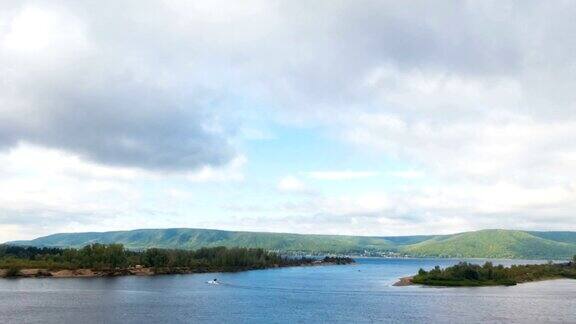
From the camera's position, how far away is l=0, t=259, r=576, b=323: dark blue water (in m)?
96.1

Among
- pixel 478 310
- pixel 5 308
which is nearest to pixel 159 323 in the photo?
pixel 5 308

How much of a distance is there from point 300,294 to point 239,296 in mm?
17621

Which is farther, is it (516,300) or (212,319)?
(516,300)

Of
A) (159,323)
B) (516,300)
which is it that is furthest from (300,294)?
(159,323)

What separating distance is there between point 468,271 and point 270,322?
113 m

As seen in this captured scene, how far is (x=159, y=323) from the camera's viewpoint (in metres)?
88.4

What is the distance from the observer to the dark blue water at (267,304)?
96125mm

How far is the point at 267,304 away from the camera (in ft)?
396

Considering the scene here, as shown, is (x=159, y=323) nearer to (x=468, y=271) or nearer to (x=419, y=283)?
(x=419, y=283)

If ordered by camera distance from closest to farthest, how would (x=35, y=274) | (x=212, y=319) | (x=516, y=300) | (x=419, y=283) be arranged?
1. (x=212, y=319)
2. (x=516, y=300)
3. (x=419, y=283)
4. (x=35, y=274)

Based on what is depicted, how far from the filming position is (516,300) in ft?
428

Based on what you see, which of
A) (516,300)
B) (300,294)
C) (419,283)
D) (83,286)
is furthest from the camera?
(419,283)

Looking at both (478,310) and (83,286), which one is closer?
(478,310)

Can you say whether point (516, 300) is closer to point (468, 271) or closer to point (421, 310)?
point (421, 310)
